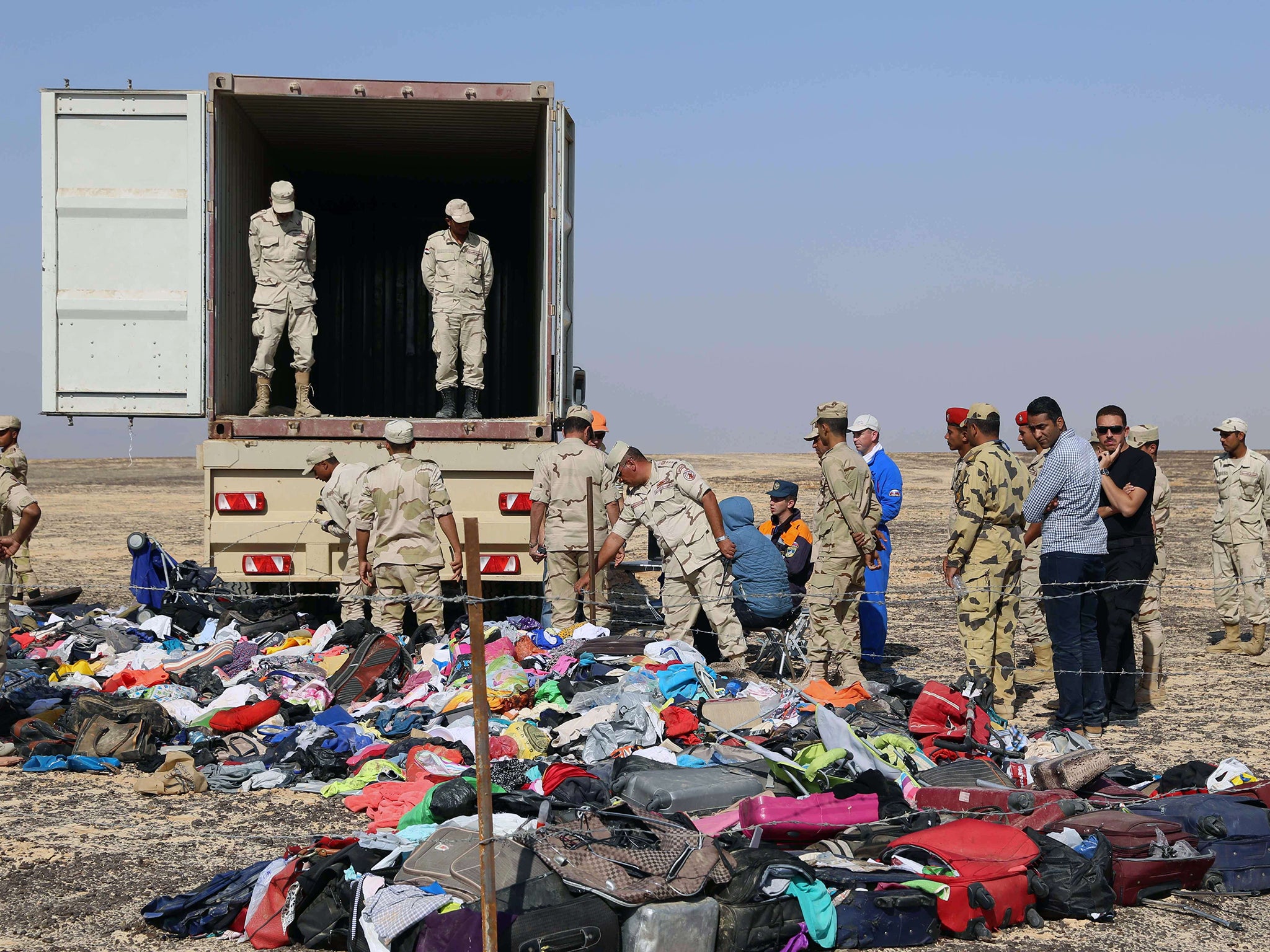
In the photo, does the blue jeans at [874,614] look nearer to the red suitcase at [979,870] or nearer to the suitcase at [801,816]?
the suitcase at [801,816]

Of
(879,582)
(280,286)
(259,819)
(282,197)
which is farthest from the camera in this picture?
(280,286)

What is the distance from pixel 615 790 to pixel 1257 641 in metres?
6.14

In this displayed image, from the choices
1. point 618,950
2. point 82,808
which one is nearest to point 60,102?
point 82,808

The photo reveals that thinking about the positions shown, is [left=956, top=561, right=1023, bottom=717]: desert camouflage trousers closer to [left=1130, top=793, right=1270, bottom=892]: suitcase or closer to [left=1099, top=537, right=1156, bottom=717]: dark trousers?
[left=1099, top=537, right=1156, bottom=717]: dark trousers

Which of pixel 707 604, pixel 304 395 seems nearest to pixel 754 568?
pixel 707 604

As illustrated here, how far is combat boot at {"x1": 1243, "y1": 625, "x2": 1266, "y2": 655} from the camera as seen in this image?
9086mm

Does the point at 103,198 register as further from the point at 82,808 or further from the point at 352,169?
the point at 82,808

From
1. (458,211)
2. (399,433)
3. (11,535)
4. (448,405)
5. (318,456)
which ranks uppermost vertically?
(458,211)

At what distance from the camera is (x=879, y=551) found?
27.5 feet

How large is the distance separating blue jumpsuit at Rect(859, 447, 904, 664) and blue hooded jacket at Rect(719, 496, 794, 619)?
645 mm

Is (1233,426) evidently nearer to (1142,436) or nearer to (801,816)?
(1142,436)

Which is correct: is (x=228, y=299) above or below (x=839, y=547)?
above

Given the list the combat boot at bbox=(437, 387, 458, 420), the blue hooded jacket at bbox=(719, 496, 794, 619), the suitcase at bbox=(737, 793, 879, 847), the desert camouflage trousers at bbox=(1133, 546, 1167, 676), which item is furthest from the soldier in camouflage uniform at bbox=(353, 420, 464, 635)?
the desert camouflage trousers at bbox=(1133, 546, 1167, 676)

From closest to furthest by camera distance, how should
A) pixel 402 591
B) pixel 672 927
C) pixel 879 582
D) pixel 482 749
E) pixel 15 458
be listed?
pixel 482 749 < pixel 672 927 < pixel 402 591 < pixel 879 582 < pixel 15 458
